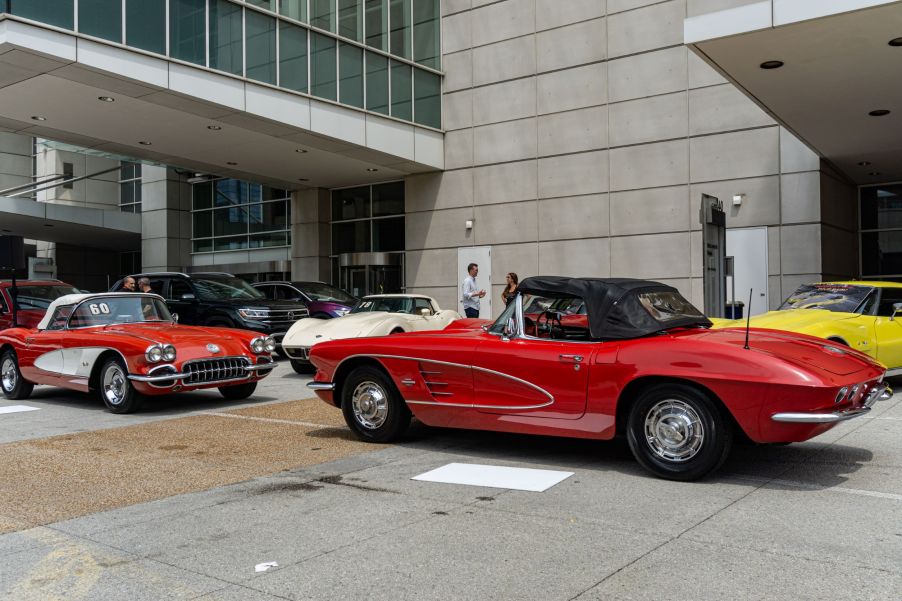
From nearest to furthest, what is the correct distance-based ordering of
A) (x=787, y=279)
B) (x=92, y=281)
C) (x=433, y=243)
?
(x=787, y=279)
(x=433, y=243)
(x=92, y=281)

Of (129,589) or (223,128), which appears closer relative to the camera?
(129,589)

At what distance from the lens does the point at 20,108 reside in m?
17.8

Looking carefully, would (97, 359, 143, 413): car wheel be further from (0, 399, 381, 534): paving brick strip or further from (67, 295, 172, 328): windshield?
(67, 295, 172, 328): windshield

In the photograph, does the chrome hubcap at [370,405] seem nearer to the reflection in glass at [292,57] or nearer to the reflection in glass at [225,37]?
the reflection in glass at [225,37]

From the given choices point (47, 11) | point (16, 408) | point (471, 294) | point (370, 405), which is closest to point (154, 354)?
point (16, 408)

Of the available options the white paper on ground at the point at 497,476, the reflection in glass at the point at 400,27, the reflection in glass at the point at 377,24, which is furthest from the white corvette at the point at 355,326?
the reflection in glass at the point at 400,27

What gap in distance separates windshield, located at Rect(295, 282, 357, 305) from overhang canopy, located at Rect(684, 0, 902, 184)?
10040 mm

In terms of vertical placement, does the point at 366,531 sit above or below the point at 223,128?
below

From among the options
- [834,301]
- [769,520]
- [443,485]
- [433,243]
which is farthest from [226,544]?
[433,243]

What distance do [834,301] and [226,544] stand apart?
9.08 m

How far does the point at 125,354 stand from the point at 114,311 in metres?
1.57

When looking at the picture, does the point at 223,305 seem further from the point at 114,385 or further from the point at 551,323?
the point at 551,323

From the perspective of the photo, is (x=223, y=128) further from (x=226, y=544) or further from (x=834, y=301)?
(x=226, y=544)

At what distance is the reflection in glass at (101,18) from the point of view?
15.2m
